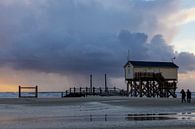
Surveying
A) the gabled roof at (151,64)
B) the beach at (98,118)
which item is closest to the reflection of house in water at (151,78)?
the gabled roof at (151,64)

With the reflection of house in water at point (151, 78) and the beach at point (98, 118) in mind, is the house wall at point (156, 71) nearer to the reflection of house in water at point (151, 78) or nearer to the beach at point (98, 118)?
the reflection of house in water at point (151, 78)

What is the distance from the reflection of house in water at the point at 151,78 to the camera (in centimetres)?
8138

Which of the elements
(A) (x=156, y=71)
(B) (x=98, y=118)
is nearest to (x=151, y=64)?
(A) (x=156, y=71)

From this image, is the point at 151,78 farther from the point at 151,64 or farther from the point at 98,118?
the point at 98,118

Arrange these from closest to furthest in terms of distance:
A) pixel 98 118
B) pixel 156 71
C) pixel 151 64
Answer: pixel 98 118
pixel 156 71
pixel 151 64

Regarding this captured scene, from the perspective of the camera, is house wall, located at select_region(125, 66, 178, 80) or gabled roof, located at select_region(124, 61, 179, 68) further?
house wall, located at select_region(125, 66, 178, 80)

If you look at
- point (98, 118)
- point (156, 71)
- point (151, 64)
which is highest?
point (151, 64)

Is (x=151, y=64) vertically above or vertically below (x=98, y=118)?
above

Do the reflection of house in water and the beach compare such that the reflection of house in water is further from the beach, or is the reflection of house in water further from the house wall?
the beach

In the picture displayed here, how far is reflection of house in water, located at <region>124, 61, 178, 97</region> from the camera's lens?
81.4 meters

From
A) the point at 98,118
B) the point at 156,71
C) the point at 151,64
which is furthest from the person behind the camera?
the point at 151,64

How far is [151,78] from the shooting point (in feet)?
273

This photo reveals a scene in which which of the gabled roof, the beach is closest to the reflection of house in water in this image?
the gabled roof

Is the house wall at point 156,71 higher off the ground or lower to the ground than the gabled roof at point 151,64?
lower
